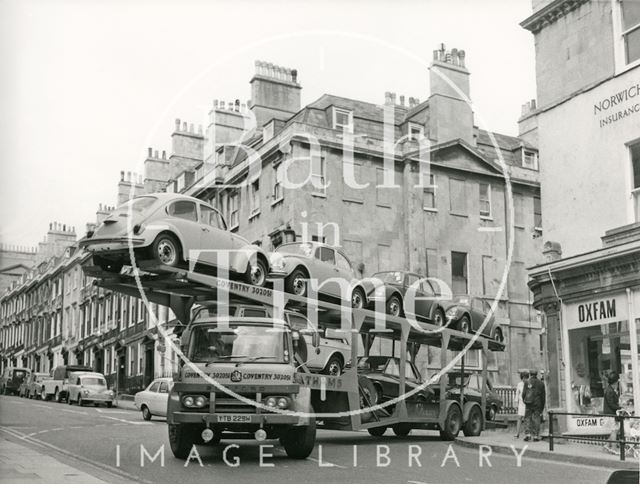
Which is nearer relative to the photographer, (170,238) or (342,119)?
(170,238)

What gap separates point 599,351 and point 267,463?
350 inches

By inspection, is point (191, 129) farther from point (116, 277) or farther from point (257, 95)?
point (116, 277)

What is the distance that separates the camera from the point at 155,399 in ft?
87.1

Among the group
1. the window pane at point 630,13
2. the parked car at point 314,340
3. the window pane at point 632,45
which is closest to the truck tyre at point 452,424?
the parked car at point 314,340

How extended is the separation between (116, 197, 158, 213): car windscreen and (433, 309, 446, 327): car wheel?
27.3 ft

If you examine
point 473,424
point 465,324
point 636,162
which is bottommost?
point 473,424

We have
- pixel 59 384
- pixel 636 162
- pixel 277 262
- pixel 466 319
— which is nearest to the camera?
pixel 277 262

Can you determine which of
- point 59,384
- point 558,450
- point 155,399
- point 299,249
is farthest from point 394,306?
point 59,384

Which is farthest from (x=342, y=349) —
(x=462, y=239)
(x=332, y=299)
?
(x=462, y=239)

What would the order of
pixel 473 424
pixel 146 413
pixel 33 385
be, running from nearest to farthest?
pixel 473 424, pixel 146 413, pixel 33 385

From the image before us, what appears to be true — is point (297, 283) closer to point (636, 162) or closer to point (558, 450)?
point (558, 450)

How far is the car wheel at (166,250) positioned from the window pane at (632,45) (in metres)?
11.1

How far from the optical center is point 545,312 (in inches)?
771

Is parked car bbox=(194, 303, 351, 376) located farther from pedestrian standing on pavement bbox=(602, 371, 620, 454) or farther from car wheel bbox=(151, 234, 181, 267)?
pedestrian standing on pavement bbox=(602, 371, 620, 454)
